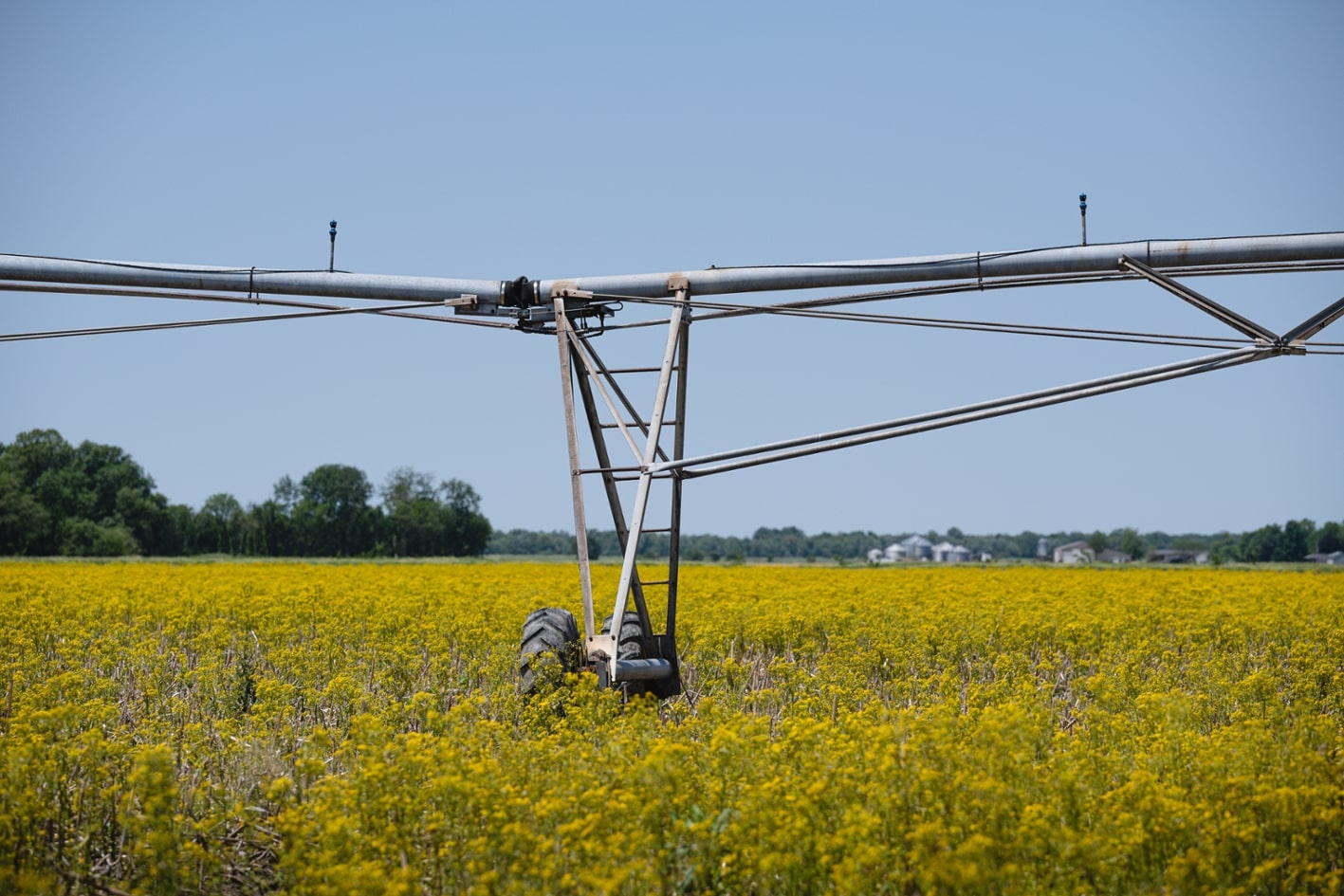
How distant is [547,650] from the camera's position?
378 inches

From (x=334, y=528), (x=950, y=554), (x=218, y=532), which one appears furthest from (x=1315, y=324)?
(x=950, y=554)

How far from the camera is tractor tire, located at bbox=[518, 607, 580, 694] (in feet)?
30.5

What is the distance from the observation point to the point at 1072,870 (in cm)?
492

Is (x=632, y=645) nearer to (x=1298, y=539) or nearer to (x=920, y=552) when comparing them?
(x=1298, y=539)

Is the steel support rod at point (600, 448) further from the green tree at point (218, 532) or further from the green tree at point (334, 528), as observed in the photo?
the green tree at point (218, 532)

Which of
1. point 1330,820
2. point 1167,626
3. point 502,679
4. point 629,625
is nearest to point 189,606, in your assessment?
point 502,679

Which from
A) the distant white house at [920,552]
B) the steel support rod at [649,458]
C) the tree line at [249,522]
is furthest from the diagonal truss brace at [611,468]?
the distant white house at [920,552]

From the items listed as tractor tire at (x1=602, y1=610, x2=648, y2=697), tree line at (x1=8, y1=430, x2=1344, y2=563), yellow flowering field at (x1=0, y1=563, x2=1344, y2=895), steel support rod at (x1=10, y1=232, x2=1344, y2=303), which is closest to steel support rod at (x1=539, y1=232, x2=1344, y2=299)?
steel support rod at (x1=10, y1=232, x2=1344, y2=303)

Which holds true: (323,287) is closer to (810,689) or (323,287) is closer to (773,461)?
(773,461)

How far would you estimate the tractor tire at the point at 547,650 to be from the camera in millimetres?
9297

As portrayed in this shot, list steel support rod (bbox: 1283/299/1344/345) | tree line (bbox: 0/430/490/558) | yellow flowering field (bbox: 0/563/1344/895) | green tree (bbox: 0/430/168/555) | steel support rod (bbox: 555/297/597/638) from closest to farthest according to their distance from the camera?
1. yellow flowering field (bbox: 0/563/1344/895)
2. steel support rod (bbox: 1283/299/1344/345)
3. steel support rod (bbox: 555/297/597/638)
4. green tree (bbox: 0/430/168/555)
5. tree line (bbox: 0/430/490/558)

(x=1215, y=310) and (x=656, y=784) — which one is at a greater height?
(x=1215, y=310)

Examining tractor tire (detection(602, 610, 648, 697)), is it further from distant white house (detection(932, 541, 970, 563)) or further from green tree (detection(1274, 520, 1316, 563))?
distant white house (detection(932, 541, 970, 563))

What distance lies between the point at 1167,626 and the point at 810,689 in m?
8.34
